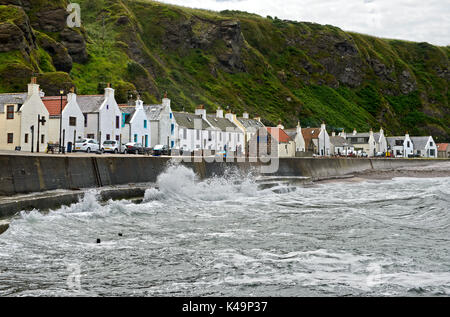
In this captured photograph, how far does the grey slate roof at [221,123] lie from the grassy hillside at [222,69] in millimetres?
14085

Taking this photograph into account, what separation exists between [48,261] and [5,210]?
5.25 meters

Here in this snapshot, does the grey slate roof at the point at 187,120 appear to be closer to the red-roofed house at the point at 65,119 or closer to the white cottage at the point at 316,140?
the red-roofed house at the point at 65,119

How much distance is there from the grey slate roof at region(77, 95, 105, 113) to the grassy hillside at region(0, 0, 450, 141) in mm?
16794

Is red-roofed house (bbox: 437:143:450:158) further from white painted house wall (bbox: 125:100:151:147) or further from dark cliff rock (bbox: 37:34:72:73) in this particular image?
dark cliff rock (bbox: 37:34:72:73)

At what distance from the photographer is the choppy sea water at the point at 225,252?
9.37 meters

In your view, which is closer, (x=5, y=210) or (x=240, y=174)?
(x=5, y=210)

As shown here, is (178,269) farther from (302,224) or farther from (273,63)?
(273,63)

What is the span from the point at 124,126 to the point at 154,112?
7912 millimetres

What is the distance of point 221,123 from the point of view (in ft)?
257

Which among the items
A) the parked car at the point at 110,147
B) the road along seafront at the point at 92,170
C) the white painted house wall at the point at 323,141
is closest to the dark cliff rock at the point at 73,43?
the parked car at the point at 110,147

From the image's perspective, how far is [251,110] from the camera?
129250 millimetres

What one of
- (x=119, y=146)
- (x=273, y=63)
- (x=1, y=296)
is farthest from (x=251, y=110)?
(x=1, y=296)

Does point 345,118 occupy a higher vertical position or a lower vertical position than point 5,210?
higher

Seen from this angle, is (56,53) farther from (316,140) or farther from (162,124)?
(316,140)
